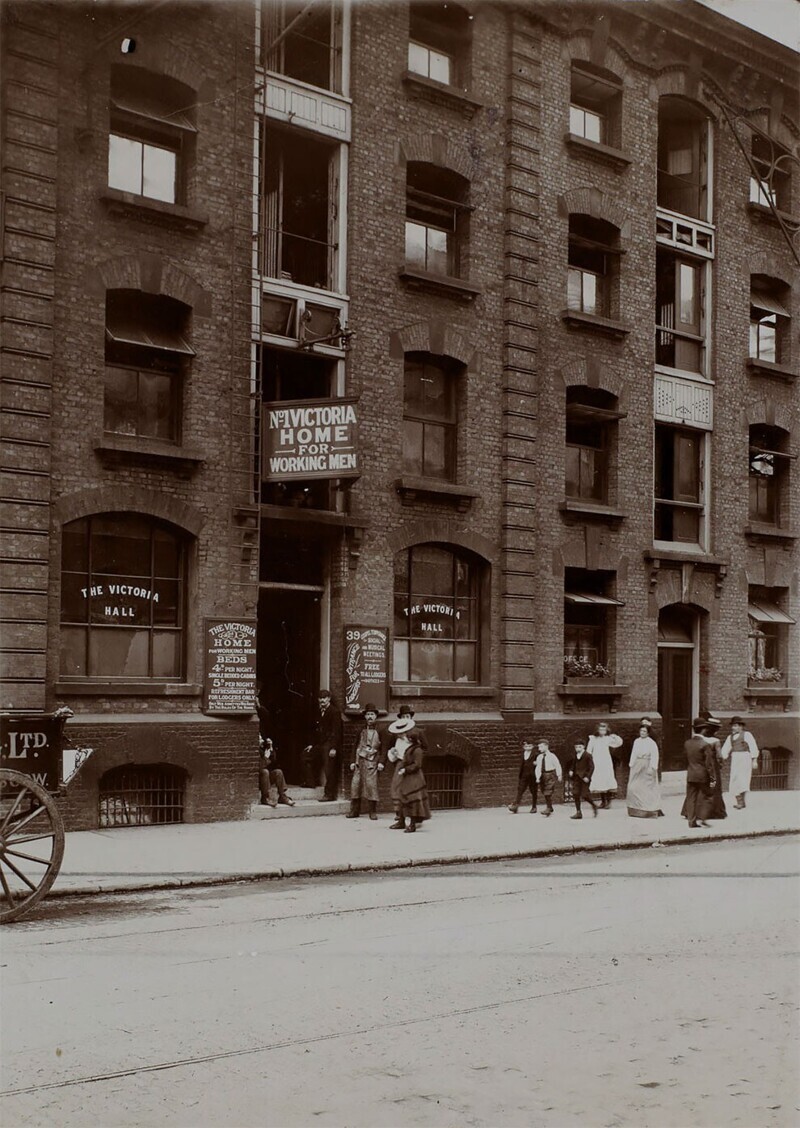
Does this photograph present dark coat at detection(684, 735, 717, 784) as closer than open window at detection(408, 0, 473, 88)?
Yes

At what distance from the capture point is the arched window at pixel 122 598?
1803 centimetres

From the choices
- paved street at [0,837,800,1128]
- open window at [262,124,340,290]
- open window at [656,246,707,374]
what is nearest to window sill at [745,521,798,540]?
open window at [656,246,707,374]

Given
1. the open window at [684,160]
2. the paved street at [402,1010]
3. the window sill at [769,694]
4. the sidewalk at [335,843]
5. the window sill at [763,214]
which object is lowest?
the sidewalk at [335,843]

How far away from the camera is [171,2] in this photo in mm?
18672

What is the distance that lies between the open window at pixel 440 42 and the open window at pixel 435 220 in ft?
5.52

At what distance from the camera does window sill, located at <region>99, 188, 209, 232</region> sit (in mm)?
18344

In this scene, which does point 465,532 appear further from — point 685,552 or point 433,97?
point 433,97

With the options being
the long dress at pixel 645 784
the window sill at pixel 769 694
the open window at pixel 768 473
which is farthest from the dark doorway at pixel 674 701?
the long dress at pixel 645 784

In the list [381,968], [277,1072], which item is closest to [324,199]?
[381,968]

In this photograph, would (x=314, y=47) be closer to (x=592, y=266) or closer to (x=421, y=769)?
(x=592, y=266)

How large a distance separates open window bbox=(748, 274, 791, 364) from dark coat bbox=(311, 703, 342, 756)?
1321 centimetres

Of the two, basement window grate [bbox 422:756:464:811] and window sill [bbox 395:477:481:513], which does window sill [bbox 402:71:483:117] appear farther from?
basement window grate [bbox 422:756:464:811]

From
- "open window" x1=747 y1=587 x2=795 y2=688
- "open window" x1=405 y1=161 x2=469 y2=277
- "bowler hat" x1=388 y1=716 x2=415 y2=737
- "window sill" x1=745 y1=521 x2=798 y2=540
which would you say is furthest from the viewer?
"open window" x1=747 y1=587 x2=795 y2=688

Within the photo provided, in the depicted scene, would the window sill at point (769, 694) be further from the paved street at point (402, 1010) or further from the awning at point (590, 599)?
the paved street at point (402, 1010)
